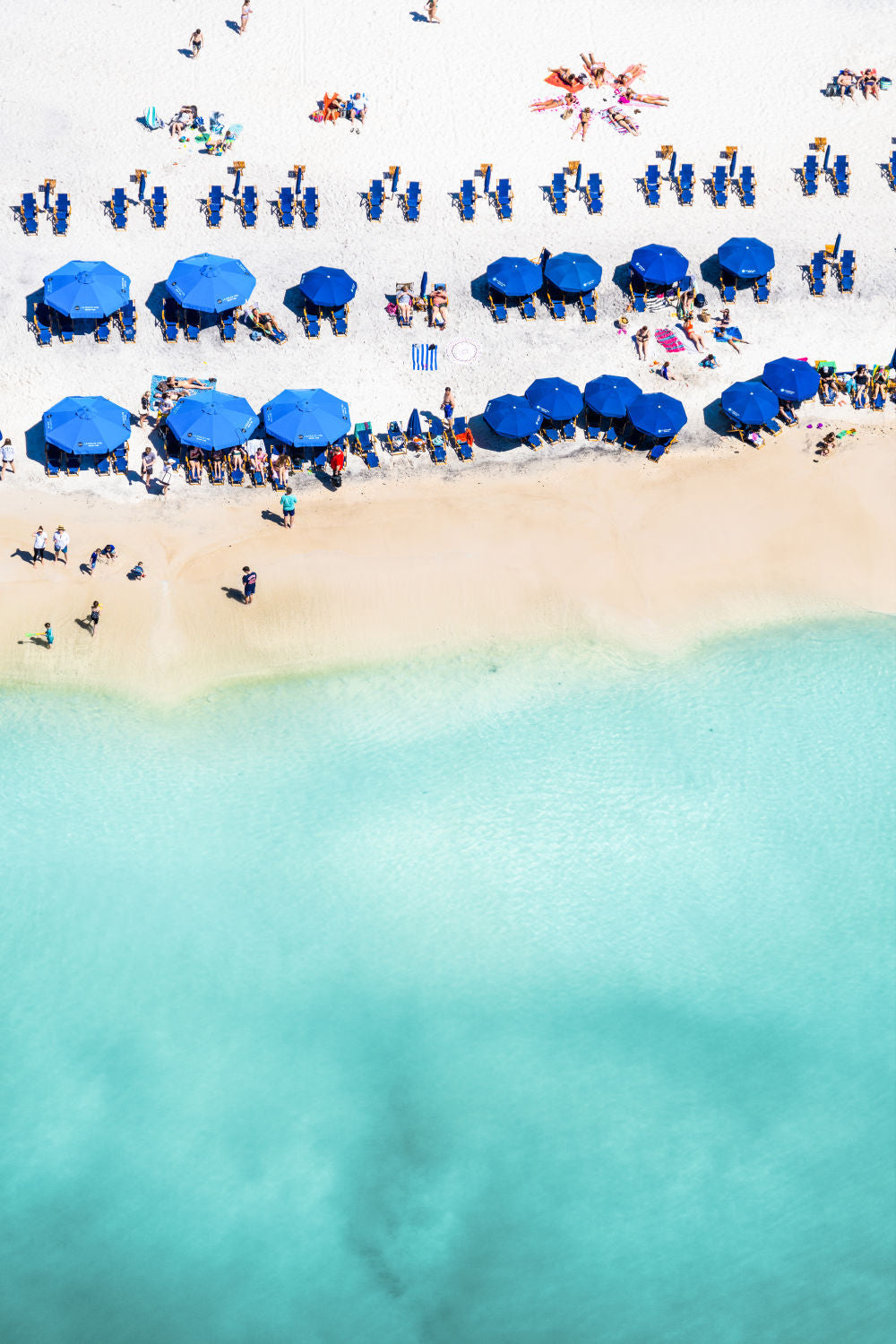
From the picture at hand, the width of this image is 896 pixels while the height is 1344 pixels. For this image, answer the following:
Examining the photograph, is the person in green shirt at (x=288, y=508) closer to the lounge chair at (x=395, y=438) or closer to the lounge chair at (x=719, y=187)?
the lounge chair at (x=395, y=438)

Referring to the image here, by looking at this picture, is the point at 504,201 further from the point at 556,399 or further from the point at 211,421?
the point at 211,421

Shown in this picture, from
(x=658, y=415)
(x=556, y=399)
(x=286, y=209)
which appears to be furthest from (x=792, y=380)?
(x=286, y=209)

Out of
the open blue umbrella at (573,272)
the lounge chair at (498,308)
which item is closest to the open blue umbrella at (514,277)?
the lounge chair at (498,308)

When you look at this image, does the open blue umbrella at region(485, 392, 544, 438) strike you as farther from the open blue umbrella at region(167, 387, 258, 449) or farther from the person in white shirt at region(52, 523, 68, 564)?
the person in white shirt at region(52, 523, 68, 564)

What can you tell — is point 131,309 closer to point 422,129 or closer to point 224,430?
point 224,430

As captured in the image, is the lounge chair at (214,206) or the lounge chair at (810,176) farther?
the lounge chair at (810,176)

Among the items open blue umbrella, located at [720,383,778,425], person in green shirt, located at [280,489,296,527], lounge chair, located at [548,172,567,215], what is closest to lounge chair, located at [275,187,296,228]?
lounge chair, located at [548,172,567,215]
